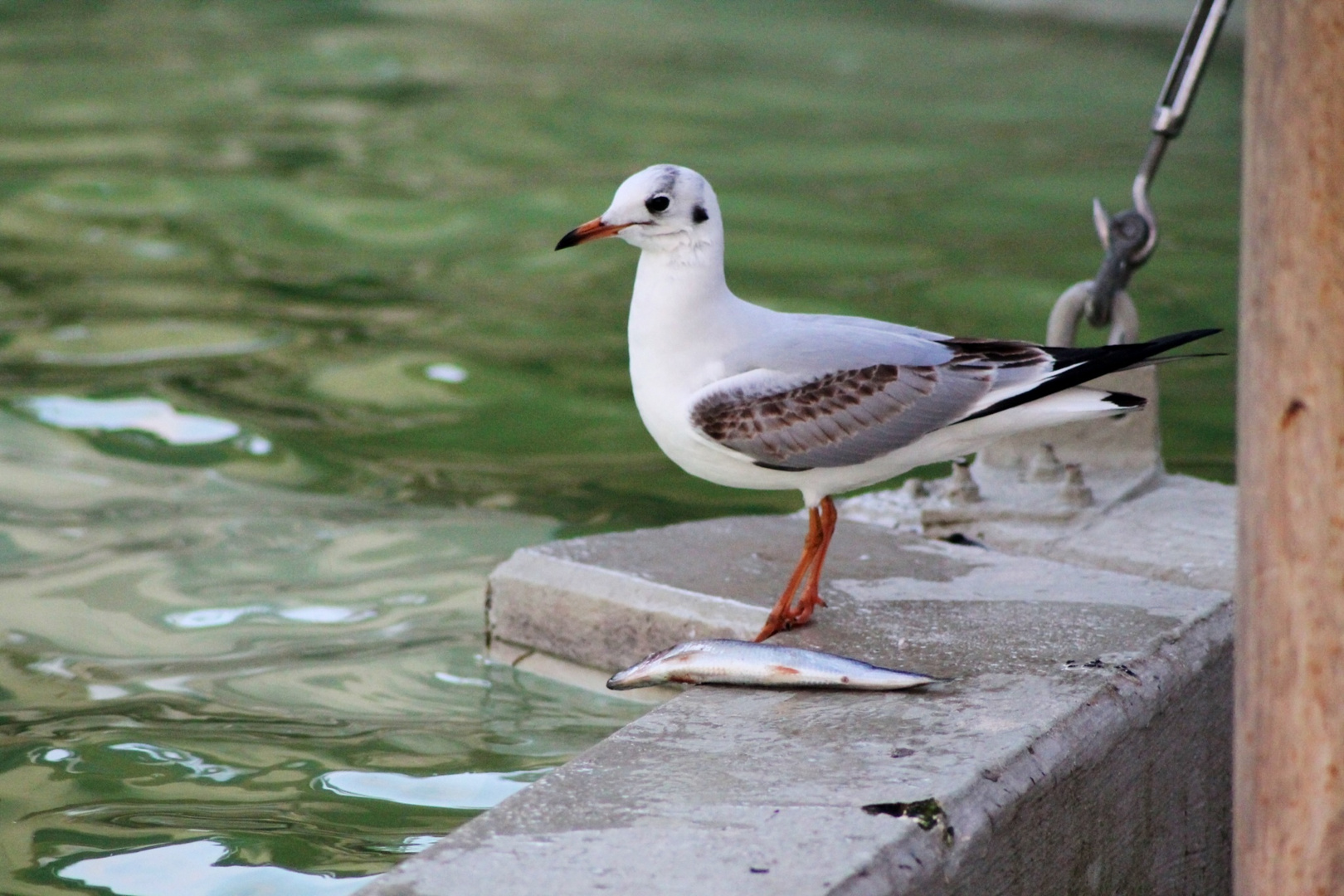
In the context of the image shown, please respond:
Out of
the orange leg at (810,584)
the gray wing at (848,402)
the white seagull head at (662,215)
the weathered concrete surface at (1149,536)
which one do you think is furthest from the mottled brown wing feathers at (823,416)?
the weathered concrete surface at (1149,536)

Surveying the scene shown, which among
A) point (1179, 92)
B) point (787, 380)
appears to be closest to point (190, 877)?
point (787, 380)

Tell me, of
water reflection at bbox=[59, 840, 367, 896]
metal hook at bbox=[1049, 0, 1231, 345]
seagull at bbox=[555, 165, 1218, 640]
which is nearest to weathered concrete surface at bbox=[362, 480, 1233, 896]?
seagull at bbox=[555, 165, 1218, 640]

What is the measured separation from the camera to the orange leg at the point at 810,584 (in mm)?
2967

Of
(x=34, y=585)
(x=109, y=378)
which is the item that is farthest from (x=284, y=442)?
(x=34, y=585)

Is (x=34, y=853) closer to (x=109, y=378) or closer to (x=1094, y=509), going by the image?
(x=1094, y=509)

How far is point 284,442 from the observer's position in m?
5.73

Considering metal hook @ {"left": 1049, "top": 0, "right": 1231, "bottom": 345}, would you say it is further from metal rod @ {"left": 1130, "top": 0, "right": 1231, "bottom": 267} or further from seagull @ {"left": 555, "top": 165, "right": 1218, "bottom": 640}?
seagull @ {"left": 555, "top": 165, "right": 1218, "bottom": 640}

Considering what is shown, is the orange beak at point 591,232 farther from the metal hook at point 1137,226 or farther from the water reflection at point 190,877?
the metal hook at point 1137,226

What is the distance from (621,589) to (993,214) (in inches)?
244

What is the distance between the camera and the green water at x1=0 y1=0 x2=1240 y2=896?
341cm

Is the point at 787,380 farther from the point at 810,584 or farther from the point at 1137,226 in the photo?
the point at 1137,226

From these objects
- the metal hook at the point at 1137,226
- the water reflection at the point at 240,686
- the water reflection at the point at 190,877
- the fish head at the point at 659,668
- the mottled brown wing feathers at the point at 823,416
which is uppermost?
the metal hook at the point at 1137,226

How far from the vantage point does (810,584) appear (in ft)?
9.90

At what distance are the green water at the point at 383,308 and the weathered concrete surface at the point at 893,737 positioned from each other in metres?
0.36
